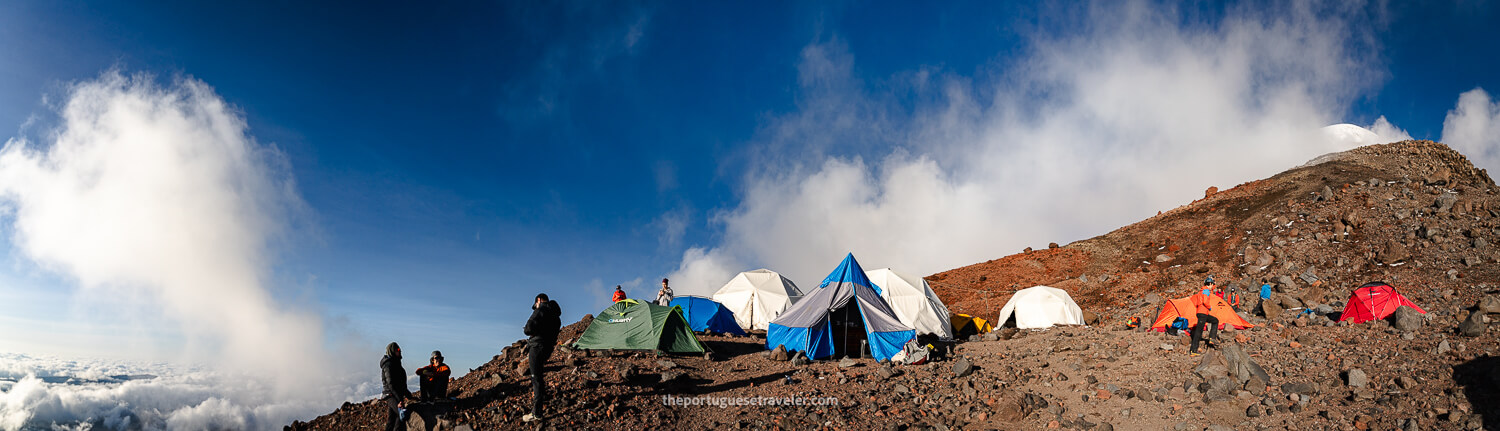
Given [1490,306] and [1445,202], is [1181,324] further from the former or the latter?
[1445,202]

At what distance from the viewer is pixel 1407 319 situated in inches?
585

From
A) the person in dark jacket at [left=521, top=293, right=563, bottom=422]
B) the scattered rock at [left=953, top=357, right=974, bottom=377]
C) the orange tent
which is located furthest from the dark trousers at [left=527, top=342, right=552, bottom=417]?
the orange tent

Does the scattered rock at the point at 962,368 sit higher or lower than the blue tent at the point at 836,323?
lower

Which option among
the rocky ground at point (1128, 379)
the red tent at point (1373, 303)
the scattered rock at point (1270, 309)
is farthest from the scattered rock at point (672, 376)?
the scattered rock at point (1270, 309)

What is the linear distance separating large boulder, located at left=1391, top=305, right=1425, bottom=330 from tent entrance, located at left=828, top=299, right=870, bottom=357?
41.8ft

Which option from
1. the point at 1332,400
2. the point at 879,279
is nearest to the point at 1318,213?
the point at 879,279

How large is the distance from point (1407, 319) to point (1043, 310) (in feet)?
52.5

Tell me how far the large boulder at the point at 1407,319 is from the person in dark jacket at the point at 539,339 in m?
18.8

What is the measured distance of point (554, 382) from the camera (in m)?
13.9

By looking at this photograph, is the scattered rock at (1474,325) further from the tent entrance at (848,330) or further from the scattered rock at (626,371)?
the scattered rock at (626,371)

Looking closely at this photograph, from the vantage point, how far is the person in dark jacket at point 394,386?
11.3m

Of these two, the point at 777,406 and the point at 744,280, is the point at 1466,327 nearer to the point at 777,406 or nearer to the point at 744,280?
the point at 777,406

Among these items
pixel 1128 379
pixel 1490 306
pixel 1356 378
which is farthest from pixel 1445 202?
pixel 1128 379

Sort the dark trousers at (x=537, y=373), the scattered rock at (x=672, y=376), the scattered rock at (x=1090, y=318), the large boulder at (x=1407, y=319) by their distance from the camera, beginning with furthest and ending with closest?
the scattered rock at (x=1090, y=318), the scattered rock at (x=672, y=376), the large boulder at (x=1407, y=319), the dark trousers at (x=537, y=373)
